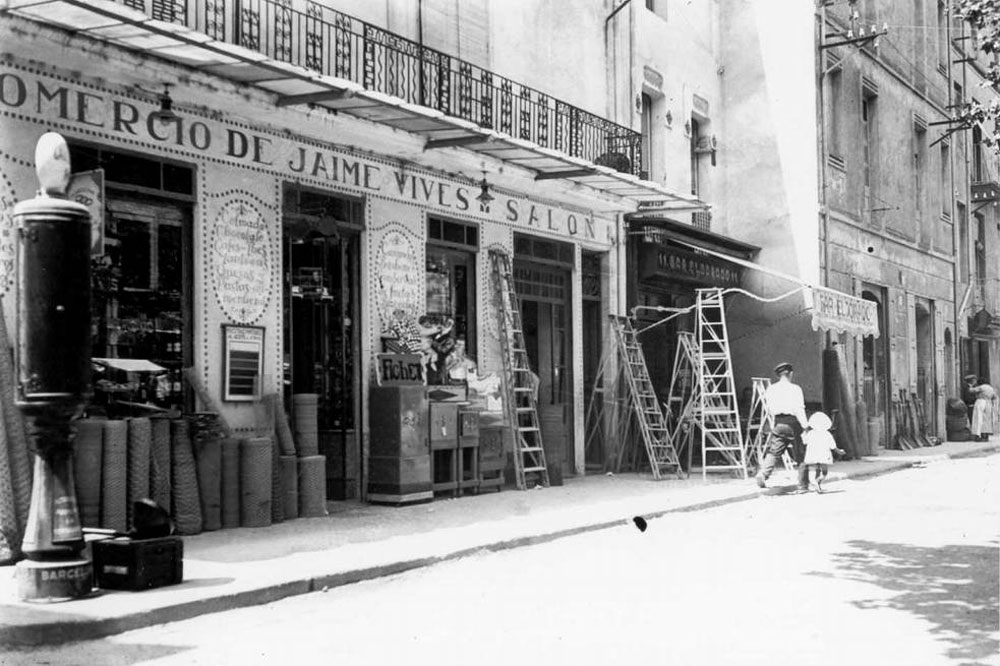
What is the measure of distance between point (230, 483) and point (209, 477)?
0.95 ft

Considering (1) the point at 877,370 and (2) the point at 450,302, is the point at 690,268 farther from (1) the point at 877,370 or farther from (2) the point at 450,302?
(1) the point at 877,370

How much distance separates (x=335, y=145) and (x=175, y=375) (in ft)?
11.8

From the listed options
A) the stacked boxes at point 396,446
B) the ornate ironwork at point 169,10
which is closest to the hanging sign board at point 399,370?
the stacked boxes at point 396,446

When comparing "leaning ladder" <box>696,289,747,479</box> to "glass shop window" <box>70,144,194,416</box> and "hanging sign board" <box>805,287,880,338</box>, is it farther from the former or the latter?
"glass shop window" <box>70,144,194,416</box>

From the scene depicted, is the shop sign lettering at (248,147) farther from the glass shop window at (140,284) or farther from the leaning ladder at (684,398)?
the leaning ladder at (684,398)

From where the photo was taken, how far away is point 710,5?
24547 mm

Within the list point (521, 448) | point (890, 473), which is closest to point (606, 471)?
point (521, 448)

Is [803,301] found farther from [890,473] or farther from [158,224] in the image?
[158,224]

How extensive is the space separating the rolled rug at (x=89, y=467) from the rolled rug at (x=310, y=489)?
2.74 metres

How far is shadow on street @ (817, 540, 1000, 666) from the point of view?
22.0 ft

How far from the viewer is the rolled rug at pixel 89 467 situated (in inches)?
381

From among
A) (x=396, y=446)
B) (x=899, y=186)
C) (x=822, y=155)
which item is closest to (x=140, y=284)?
(x=396, y=446)

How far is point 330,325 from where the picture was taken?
44.9 feet

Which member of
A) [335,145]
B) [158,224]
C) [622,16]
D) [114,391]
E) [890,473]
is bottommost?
[890,473]
